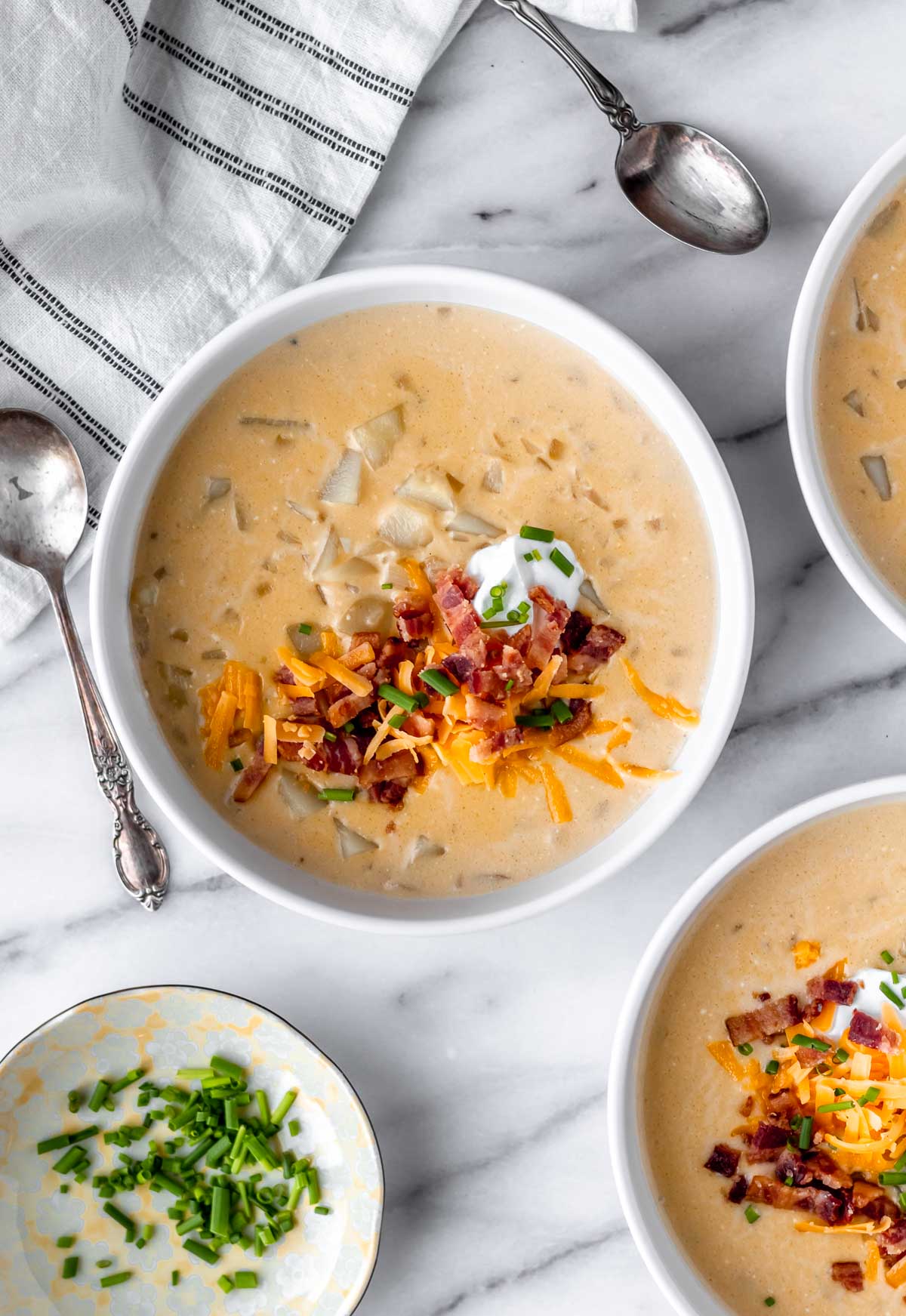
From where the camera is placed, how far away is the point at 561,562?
1785 mm

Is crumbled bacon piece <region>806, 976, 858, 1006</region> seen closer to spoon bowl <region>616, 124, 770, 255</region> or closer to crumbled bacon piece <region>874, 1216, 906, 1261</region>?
crumbled bacon piece <region>874, 1216, 906, 1261</region>

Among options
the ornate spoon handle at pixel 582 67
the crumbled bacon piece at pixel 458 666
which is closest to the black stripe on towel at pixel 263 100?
the ornate spoon handle at pixel 582 67

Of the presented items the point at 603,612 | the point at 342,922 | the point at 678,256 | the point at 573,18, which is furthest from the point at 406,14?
the point at 342,922

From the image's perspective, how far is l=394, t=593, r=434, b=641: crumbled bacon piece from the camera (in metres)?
1.79

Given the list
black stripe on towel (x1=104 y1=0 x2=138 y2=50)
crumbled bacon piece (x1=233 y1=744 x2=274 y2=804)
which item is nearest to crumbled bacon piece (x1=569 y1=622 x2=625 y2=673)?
crumbled bacon piece (x1=233 y1=744 x2=274 y2=804)

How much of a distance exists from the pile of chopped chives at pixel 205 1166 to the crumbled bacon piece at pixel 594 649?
0.93 meters

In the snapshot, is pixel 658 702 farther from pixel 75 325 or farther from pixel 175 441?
pixel 75 325

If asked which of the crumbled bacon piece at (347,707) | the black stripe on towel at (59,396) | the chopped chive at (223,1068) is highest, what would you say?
the black stripe on towel at (59,396)

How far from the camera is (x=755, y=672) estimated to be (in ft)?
6.68

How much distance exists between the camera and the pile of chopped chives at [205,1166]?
2074mm

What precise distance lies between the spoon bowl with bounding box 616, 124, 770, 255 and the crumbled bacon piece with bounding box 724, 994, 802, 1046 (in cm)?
123

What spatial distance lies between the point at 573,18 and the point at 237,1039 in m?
1.79

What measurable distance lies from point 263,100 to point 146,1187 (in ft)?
6.22

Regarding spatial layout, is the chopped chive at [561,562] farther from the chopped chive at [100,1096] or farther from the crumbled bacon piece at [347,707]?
the chopped chive at [100,1096]
